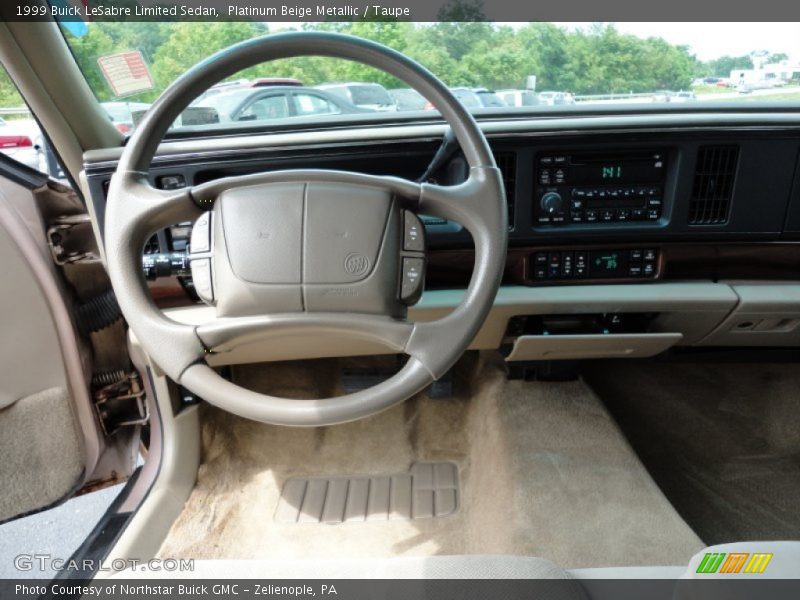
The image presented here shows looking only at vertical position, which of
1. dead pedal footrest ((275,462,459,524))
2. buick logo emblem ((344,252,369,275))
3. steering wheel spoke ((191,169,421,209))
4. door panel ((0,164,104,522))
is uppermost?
steering wheel spoke ((191,169,421,209))

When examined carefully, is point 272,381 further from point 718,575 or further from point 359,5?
point 718,575

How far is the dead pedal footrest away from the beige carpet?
3cm

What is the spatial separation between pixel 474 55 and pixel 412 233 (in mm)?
613

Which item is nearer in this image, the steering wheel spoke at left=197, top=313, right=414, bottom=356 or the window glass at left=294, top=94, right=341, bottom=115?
the steering wheel spoke at left=197, top=313, right=414, bottom=356

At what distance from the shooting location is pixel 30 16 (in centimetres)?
140

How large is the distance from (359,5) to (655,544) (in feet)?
4.92

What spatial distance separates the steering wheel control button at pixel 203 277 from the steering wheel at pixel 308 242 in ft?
0.06

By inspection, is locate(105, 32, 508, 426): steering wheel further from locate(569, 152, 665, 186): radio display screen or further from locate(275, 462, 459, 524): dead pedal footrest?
locate(275, 462, 459, 524): dead pedal footrest

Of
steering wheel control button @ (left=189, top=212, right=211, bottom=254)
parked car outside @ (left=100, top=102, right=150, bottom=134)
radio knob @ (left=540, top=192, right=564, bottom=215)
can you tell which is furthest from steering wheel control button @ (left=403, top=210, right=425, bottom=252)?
parked car outside @ (left=100, top=102, right=150, bottom=134)

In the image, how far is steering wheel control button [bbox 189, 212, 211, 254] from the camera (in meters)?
1.15

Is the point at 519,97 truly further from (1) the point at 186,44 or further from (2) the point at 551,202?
(1) the point at 186,44

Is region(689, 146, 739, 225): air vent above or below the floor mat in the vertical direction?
above

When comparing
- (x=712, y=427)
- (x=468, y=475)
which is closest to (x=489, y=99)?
(x=468, y=475)
